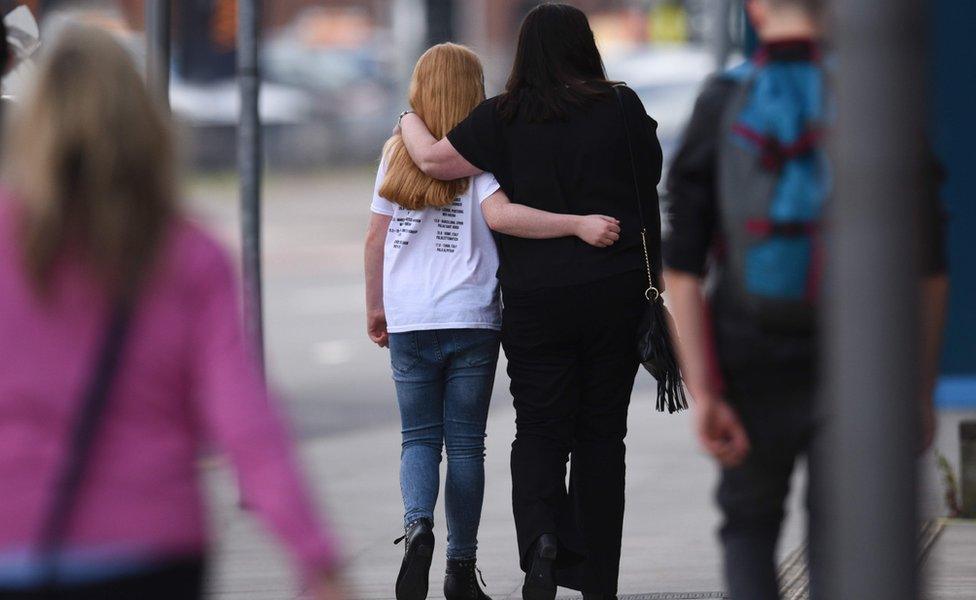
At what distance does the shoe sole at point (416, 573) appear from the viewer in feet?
17.6

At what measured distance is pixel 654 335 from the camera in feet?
16.7

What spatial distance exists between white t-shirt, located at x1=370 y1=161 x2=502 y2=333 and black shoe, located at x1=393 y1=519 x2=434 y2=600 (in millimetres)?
585

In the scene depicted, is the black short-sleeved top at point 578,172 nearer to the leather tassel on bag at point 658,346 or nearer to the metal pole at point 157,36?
the leather tassel on bag at point 658,346

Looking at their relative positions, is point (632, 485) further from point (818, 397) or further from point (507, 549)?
point (818, 397)

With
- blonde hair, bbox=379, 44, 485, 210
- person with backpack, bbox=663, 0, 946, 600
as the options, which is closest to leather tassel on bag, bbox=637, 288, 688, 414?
blonde hair, bbox=379, 44, 485, 210

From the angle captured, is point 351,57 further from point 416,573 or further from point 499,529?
point 416,573

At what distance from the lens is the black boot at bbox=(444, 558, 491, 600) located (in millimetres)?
5555

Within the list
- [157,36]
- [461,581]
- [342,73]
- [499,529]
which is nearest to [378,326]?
[461,581]

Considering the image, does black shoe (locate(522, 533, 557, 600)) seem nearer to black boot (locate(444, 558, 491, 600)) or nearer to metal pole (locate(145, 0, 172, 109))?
black boot (locate(444, 558, 491, 600))

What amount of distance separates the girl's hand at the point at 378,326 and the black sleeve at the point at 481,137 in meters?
0.66

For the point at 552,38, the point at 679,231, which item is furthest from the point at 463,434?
the point at 679,231

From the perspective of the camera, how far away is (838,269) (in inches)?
93.4

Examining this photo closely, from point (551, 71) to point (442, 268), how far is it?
2.28 ft

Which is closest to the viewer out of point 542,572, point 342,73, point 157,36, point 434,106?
point 542,572
